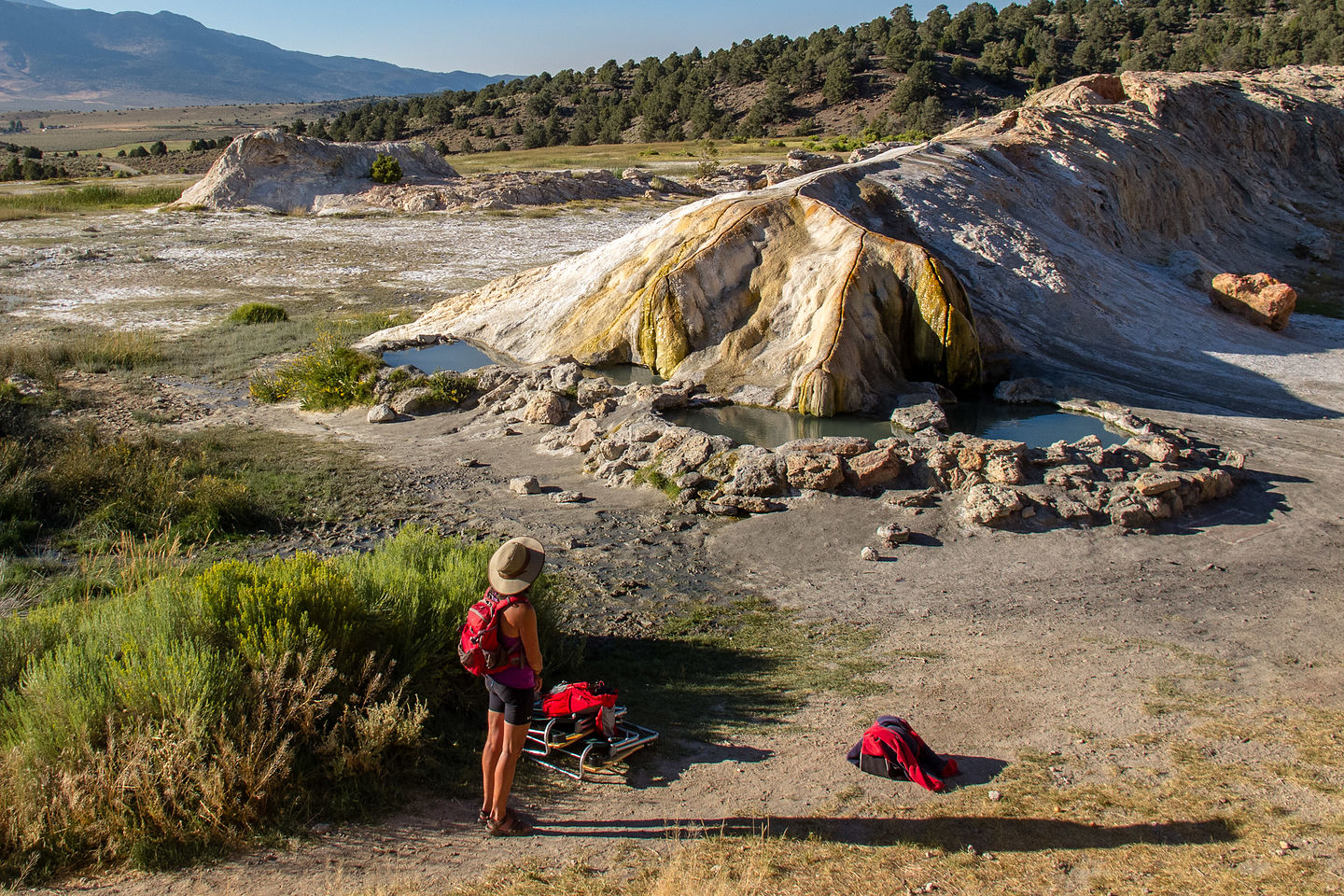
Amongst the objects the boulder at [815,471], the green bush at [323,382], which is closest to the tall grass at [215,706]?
the boulder at [815,471]

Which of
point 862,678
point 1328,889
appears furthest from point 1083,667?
point 1328,889

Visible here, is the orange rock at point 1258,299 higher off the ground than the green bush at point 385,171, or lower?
lower

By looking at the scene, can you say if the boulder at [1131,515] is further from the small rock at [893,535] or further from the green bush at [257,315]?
the green bush at [257,315]

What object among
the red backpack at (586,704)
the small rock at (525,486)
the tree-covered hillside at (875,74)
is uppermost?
the tree-covered hillside at (875,74)

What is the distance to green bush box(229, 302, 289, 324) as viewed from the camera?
1961 cm

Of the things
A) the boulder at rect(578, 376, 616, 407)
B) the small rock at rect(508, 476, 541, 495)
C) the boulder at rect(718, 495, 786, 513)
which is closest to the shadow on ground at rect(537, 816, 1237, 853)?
the boulder at rect(718, 495, 786, 513)

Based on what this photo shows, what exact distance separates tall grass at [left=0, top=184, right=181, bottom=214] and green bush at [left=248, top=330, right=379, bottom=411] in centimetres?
2665

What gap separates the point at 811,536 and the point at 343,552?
439cm

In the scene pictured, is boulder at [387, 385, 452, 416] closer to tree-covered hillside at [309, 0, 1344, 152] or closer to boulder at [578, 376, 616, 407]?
boulder at [578, 376, 616, 407]

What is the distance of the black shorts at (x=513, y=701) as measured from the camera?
4867 millimetres

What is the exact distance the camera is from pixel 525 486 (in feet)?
35.1

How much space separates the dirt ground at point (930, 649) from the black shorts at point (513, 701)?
0.57 metres

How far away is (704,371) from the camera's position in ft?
46.7

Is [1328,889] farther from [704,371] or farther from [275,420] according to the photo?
[275,420]
